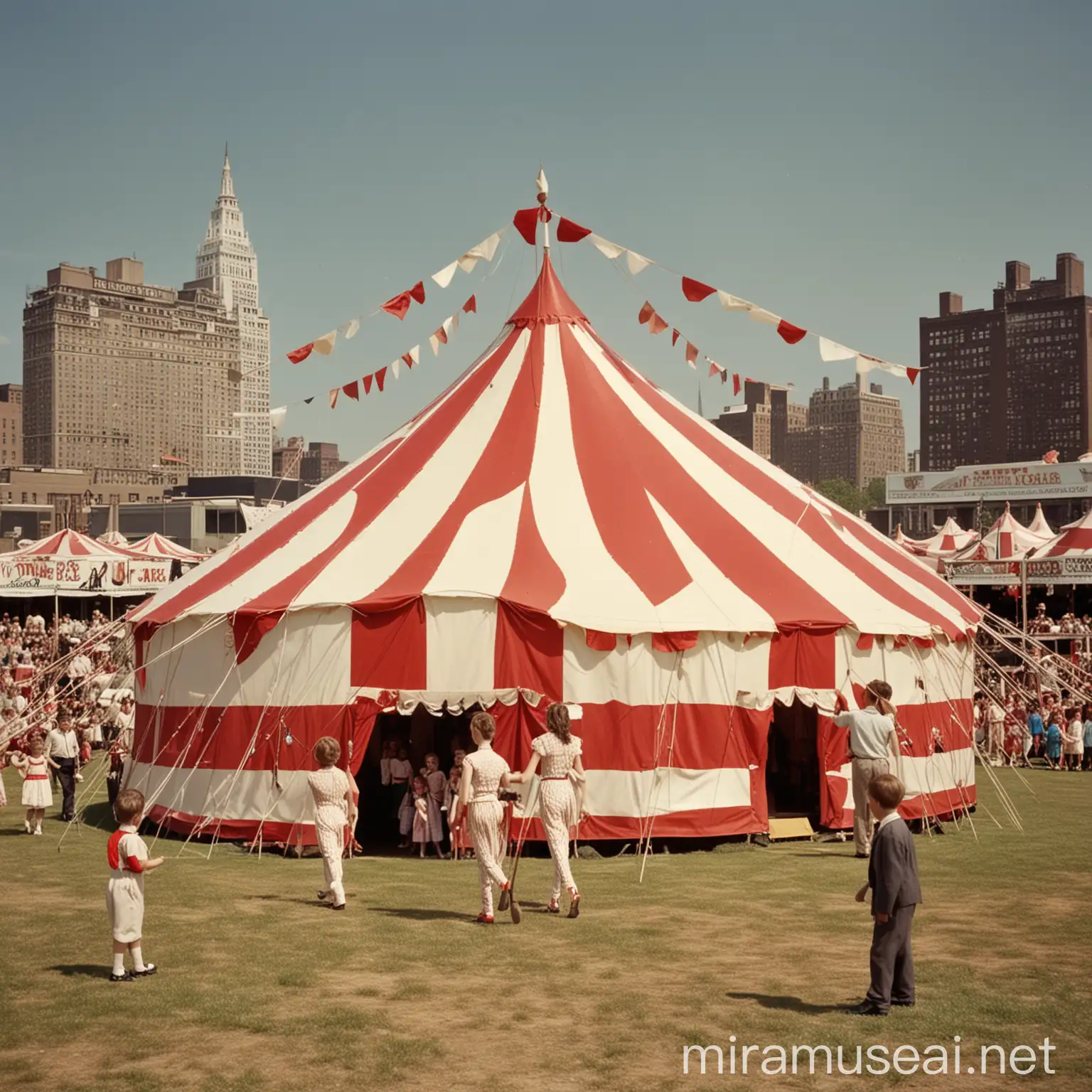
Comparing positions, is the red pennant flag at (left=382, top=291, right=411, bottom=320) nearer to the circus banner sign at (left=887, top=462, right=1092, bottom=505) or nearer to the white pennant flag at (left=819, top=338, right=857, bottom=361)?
the white pennant flag at (left=819, top=338, right=857, bottom=361)

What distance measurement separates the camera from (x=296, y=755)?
12.6 meters

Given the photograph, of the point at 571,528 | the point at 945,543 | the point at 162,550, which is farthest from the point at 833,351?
the point at 162,550

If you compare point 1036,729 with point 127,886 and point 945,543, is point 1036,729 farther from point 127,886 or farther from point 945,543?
point 945,543

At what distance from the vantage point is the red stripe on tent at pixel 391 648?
40.9ft

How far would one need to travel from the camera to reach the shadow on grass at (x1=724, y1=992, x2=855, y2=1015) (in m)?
6.90

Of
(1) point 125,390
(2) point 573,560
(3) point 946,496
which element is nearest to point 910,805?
(2) point 573,560

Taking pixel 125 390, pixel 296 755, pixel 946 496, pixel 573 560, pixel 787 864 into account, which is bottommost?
pixel 787 864

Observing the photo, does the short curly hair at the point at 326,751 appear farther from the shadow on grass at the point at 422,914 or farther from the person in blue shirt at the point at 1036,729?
the person in blue shirt at the point at 1036,729

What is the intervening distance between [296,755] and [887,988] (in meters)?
7.06

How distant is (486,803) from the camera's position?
9094 mm

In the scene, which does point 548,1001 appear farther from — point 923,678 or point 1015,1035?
point 923,678

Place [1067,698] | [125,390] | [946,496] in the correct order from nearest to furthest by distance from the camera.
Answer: [1067,698]
[946,496]
[125,390]

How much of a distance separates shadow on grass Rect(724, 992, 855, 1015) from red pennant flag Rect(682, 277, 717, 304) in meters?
9.26

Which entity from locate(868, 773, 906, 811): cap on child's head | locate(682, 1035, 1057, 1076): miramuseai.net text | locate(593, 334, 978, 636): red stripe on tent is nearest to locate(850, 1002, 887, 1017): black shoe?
locate(682, 1035, 1057, 1076): miramuseai.net text
